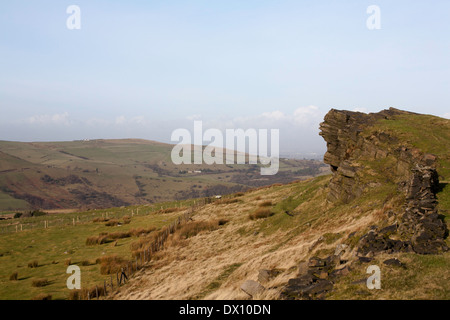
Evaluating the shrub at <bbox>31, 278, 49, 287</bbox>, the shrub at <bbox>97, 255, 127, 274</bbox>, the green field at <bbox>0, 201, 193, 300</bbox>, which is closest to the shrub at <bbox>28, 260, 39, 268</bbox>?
the green field at <bbox>0, 201, 193, 300</bbox>

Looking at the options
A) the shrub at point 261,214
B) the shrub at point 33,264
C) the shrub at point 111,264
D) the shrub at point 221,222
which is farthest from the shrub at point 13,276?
the shrub at point 261,214

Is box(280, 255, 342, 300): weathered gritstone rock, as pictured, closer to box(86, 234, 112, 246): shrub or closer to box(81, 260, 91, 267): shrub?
box(81, 260, 91, 267): shrub

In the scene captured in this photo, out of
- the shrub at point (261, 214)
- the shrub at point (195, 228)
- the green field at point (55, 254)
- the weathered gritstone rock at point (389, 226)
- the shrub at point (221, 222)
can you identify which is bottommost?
the green field at point (55, 254)

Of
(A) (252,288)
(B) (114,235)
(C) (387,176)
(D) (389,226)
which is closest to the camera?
(A) (252,288)

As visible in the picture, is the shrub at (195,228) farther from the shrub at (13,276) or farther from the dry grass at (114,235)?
the shrub at (13,276)

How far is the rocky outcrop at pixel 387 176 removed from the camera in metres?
12.2

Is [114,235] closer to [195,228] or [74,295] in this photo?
[195,228]

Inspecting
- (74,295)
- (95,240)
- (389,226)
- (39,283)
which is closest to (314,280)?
(389,226)

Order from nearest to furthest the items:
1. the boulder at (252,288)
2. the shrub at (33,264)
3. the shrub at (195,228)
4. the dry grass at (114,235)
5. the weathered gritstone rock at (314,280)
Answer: the weathered gritstone rock at (314,280), the boulder at (252,288), the shrub at (33,264), the shrub at (195,228), the dry grass at (114,235)

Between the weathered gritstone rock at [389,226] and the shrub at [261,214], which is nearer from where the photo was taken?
the weathered gritstone rock at [389,226]

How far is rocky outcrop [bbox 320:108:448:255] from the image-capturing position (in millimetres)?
12250

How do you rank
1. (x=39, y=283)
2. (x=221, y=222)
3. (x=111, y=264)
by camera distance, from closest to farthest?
1. (x=39, y=283)
2. (x=111, y=264)
3. (x=221, y=222)

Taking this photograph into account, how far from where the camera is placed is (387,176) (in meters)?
21.5
